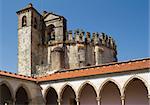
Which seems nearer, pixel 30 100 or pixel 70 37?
pixel 30 100

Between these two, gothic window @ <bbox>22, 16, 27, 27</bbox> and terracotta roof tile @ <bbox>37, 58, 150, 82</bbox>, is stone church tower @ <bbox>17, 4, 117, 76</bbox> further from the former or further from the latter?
terracotta roof tile @ <bbox>37, 58, 150, 82</bbox>

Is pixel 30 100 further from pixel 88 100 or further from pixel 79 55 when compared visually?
pixel 79 55

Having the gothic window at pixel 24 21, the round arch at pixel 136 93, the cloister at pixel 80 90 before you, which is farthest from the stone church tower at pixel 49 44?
the round arch at pixel 136 93

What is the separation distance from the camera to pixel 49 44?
38.1 metres

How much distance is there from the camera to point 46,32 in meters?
39.1

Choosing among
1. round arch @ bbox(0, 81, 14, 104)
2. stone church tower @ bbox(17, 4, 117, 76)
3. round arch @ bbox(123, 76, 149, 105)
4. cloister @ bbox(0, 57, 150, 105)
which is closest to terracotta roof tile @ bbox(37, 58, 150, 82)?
cloister @ bbox(0, 57, 150, 105)

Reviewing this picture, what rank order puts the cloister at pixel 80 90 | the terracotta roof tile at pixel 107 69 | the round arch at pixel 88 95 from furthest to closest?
1. the round arch at pixel 88 95
2. the cloister at pixel 80 90
3. the terracotta roof tile at pixel 107 69

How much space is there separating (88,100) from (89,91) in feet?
2.32

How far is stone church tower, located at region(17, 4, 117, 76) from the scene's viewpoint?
120 feet

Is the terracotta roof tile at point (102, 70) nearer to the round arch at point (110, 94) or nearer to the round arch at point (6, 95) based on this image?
the round arch at point (6, 95)

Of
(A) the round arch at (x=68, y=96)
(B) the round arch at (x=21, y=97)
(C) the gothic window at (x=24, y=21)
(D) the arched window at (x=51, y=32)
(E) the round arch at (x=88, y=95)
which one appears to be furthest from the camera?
(D) the arched window at (x=51, y=32)

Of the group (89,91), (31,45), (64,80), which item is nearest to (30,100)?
(64,80)

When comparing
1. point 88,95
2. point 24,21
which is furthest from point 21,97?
point 24,21

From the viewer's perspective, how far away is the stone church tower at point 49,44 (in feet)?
120
